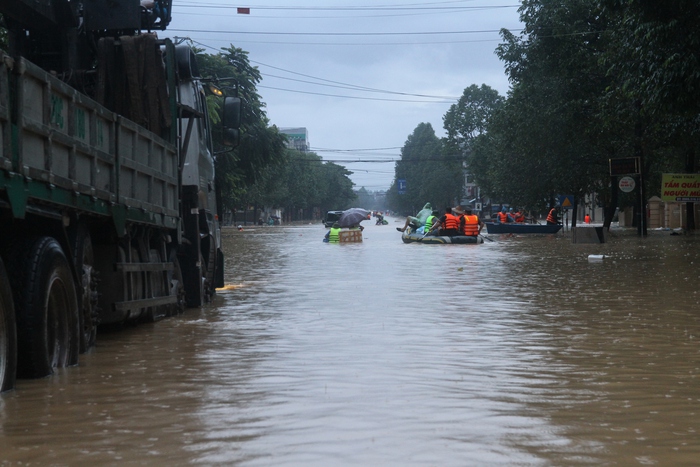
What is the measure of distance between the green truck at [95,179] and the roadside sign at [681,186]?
27687 millimetres

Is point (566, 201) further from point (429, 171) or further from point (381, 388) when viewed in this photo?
point (429, 171)

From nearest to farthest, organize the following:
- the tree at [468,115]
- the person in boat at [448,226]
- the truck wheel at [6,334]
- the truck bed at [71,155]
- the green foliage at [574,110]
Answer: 1. the truck wheel at [6,334]
2. the truck bed at [71,155]
3. the green foliage at [574,110]
4. the person in boat at [448,226]
5. the tree at [468,115]

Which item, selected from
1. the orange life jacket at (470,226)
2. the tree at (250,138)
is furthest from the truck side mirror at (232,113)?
the tree at (250,138)

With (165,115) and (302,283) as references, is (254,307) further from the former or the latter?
(302,283)

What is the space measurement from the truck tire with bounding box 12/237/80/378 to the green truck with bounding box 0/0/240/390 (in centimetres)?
1

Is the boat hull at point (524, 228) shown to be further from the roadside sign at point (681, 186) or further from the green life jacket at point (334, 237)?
the roadside sign at point (681, 186)

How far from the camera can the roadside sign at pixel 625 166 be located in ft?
141

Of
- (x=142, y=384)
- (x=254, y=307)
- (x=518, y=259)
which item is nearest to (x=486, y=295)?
(x=254, y=307)

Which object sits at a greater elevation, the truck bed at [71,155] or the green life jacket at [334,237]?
the truck bed at [71,155]

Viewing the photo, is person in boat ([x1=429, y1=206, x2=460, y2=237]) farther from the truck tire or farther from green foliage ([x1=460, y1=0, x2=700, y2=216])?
the truck tire

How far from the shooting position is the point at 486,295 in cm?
1627

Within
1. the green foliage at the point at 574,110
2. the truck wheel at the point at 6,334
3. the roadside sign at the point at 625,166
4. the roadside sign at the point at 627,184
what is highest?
the green foliage at the point at 574,110

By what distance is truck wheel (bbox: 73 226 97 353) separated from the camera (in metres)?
8.83

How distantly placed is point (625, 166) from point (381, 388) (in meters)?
37.8
